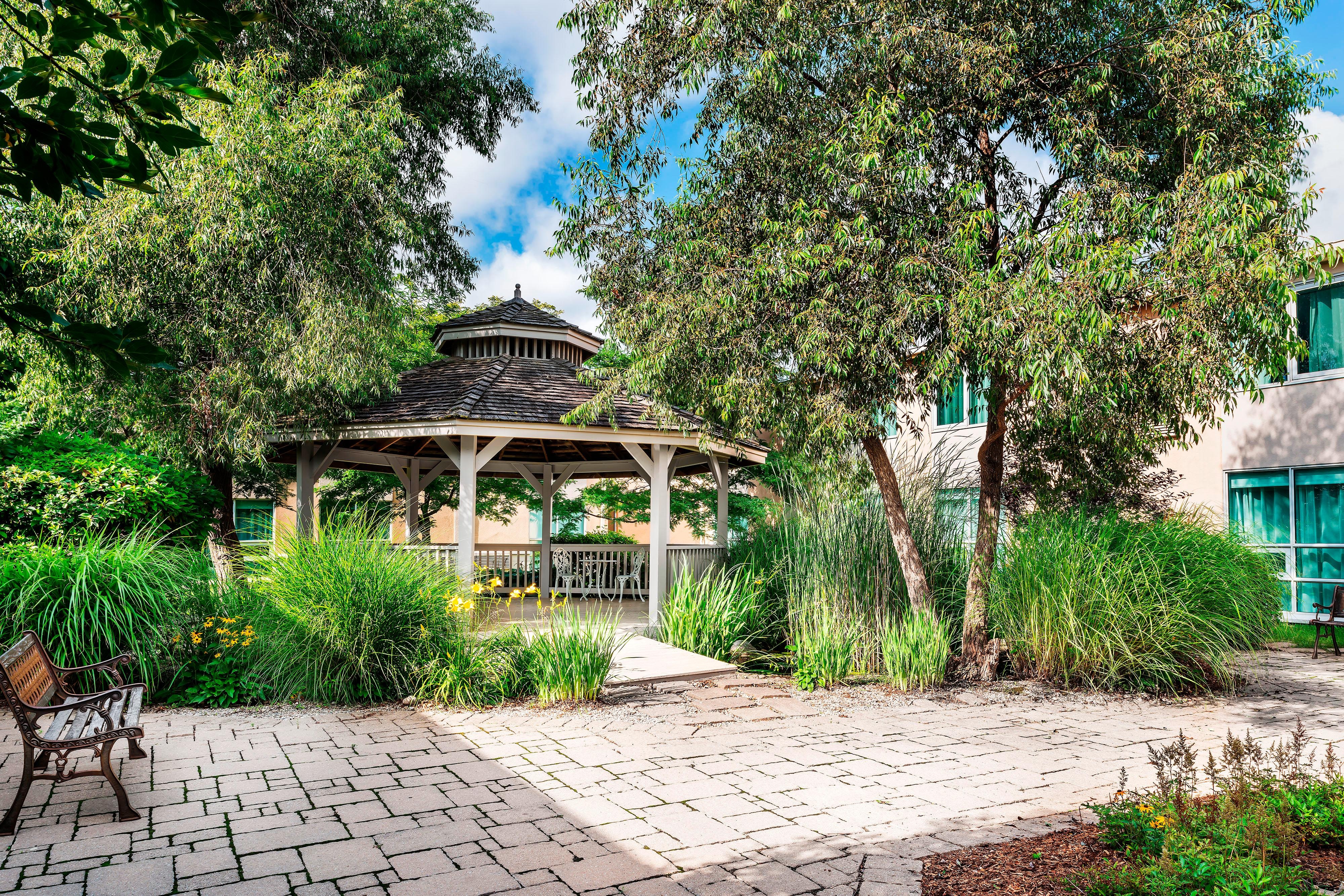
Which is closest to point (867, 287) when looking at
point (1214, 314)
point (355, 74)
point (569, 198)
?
point (1214, 314)

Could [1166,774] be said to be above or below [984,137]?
below

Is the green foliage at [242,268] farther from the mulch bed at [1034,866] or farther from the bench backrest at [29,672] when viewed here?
the mulch bed at [1034,866]

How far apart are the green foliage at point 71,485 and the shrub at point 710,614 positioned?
200 inches

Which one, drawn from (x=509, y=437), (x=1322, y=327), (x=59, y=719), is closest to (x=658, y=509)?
(x=509, y=437)

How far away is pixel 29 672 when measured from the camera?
4871 millimetres

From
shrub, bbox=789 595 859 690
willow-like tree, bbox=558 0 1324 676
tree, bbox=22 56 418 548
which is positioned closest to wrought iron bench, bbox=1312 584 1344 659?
willow-like tree, bbox=558 0 1324 676

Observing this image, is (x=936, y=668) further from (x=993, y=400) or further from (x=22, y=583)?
(x=22, y=583)

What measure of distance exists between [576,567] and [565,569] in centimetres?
26

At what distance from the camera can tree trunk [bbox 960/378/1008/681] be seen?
27.4 ft

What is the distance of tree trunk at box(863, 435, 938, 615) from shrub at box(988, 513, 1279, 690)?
0.64 m

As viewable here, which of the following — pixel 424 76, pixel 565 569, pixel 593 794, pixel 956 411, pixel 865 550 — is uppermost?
pixel 424 76

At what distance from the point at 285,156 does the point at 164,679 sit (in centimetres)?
524

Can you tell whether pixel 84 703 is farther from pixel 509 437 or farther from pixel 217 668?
pixel 509 437

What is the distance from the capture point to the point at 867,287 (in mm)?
7301
